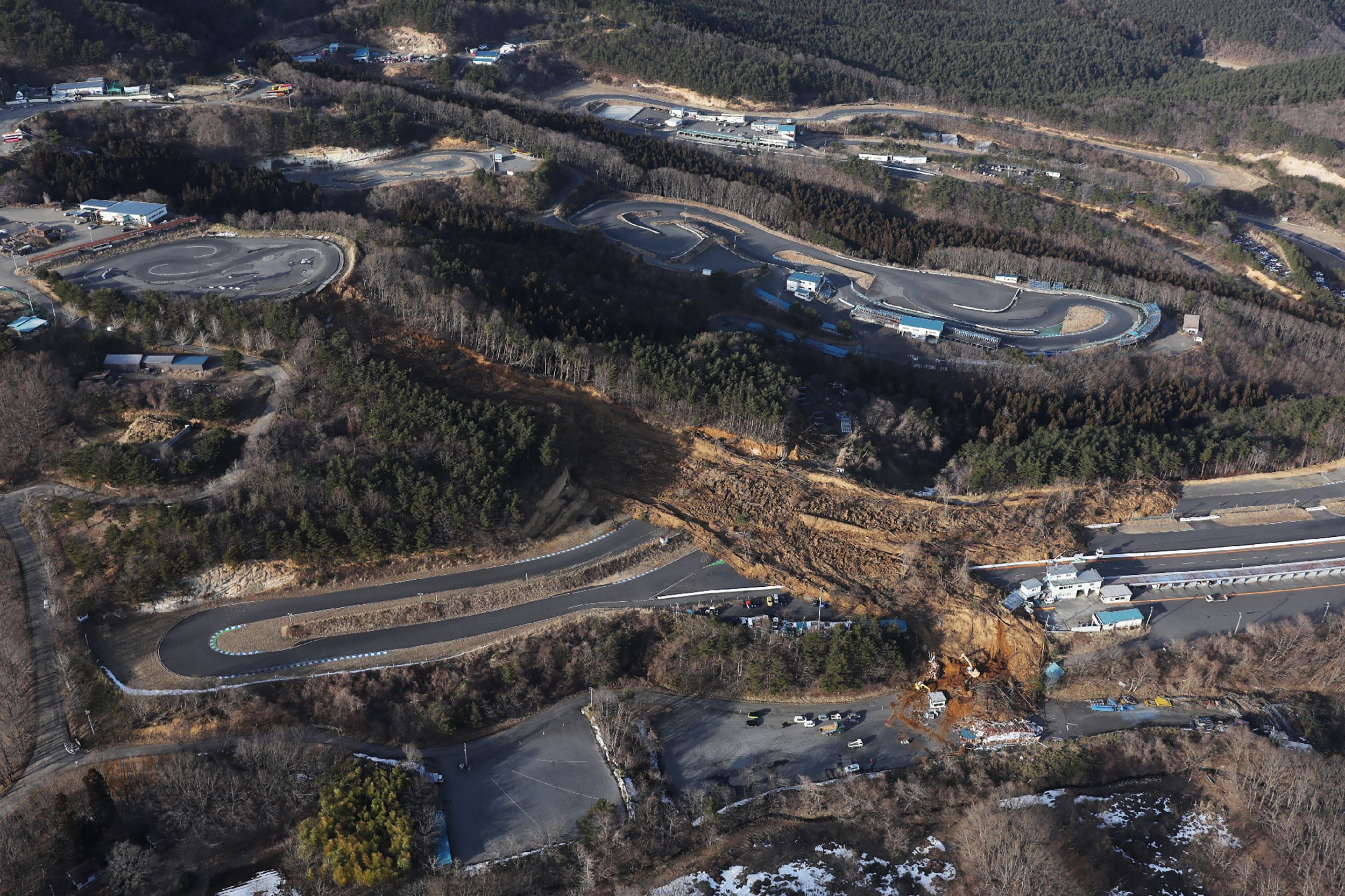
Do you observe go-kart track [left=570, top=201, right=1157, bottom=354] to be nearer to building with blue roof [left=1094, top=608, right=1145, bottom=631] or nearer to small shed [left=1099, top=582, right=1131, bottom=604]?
small shed [left=1099, top=582, right=1131, bottom=604]

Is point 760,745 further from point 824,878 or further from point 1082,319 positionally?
point 1082,319

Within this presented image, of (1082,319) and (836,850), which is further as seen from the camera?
(1082,319)

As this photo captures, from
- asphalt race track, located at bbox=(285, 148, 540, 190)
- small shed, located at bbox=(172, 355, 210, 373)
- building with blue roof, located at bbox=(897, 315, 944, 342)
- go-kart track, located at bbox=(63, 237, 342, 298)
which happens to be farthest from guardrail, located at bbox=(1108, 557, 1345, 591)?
asphalt race track, located at bbox=(285, 148, 540, 190)

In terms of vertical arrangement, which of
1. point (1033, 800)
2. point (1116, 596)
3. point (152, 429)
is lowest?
point (1033, 800)

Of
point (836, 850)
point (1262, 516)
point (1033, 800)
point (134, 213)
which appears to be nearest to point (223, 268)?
point (134, 213)

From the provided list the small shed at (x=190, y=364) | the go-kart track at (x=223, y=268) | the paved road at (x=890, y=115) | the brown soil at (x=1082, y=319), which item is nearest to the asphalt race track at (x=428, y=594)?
the small shed at (x=190, y=364)

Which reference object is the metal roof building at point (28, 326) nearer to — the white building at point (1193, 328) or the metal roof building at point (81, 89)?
the metal roof building at point (81, 89)

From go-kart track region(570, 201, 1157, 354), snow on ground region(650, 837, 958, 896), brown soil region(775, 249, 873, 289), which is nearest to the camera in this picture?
snow on ground region(650, 837, 958, 896)
